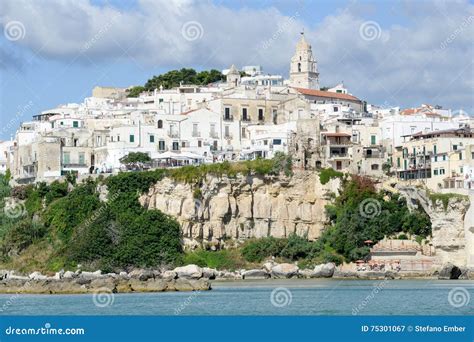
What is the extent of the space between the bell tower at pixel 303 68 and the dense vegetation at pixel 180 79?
6.08m

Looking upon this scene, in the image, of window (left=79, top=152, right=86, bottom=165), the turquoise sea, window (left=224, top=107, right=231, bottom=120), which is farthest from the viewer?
window (left=224, top=107, right=231, bottom=120)

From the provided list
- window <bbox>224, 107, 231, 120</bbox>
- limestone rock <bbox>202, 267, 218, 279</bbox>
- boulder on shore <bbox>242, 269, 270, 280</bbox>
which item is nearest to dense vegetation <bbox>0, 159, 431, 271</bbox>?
boulder on shore <bbox>242, 269, 270, 280</bbox>

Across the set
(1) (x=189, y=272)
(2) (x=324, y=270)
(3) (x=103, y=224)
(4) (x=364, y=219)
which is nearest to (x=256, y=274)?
(2) (x=324, y=270)

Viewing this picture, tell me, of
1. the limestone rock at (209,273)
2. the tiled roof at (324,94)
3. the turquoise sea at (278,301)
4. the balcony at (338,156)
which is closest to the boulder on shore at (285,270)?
the limestone rock at (209,273)

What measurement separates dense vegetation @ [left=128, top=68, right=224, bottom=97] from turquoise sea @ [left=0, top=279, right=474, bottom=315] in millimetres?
37730

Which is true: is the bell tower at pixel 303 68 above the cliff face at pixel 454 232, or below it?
above

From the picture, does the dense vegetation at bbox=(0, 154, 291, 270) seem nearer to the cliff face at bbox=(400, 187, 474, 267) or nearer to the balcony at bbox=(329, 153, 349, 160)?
the balcony at bbox=(329, 153, 349, 160)

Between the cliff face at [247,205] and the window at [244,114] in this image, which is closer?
the cliff face at [247,205]

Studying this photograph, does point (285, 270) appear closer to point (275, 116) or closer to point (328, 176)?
point (328, 176)

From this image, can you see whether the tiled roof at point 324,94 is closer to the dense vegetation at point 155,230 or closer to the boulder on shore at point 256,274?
the dense vegetation at point 155,230

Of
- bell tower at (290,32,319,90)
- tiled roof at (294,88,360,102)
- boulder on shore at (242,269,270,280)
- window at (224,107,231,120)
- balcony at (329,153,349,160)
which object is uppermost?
bell tower at (290,32,319,90)

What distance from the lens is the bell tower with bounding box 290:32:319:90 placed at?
90.6 metres

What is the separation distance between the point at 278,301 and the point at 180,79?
48004mm

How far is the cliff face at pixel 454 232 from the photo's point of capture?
6256cm
